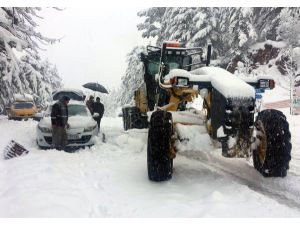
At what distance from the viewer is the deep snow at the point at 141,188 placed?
4.70 m

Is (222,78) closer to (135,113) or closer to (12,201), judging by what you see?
(12,201)

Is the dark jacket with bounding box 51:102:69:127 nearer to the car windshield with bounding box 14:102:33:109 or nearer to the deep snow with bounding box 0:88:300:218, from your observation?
the deep snow with bounding box 0:88:300:218

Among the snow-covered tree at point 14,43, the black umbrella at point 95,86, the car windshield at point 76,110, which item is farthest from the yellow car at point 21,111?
the car windshield at point 76,110

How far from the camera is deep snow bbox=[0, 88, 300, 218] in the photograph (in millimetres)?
4699

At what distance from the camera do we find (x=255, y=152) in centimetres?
680

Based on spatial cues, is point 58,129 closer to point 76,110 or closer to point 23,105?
point 76,110

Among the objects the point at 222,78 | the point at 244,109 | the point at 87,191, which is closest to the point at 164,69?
the point at 222,78

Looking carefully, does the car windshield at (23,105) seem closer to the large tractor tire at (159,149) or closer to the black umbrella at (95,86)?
the black umbrella at (95,86)

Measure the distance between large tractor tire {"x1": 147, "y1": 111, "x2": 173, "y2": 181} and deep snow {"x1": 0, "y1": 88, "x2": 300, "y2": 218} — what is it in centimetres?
18

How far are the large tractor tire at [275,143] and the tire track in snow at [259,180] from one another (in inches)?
6.8

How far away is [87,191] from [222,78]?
2.76 meters

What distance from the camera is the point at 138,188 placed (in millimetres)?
5902

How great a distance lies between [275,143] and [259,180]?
681mm

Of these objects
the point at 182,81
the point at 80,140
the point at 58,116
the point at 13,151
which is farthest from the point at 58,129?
the point at 182,81
